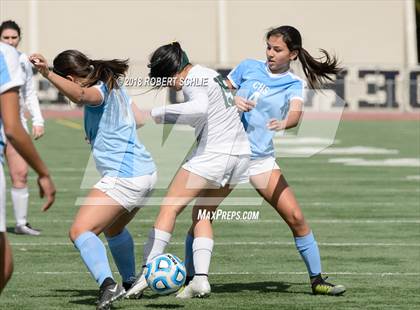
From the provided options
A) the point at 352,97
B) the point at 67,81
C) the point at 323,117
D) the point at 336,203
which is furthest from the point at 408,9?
the point at 67,81

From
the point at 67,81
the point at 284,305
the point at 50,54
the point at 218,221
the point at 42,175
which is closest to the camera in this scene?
the point at 42,175

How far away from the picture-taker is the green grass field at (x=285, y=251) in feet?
28.9

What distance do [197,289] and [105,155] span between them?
1.20 metres

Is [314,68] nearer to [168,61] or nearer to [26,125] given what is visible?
[168,61]

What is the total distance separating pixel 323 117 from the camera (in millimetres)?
38281

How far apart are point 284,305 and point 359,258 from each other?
8.54 ft

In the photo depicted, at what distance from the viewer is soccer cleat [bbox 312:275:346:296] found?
8969 mm

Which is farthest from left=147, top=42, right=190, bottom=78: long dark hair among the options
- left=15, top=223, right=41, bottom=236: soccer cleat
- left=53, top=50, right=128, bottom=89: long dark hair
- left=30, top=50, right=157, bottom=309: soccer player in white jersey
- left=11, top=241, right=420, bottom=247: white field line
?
left=15, top=223, right=41, bottom=236: soccer cleat

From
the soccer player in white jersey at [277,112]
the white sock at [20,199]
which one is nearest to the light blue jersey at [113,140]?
the soccer player in white jersey at [277,112]

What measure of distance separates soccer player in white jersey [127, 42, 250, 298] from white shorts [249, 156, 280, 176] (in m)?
0.12

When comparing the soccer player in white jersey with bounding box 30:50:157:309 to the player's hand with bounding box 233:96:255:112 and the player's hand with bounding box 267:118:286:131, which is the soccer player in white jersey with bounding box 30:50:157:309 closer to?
the player's hand with bounding box 233:96:255:112

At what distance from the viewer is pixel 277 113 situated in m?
9.27

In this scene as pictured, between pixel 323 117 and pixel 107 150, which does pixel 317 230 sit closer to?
pixel 107 150

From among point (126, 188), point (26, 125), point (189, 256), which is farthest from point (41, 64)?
point (26, 125)
